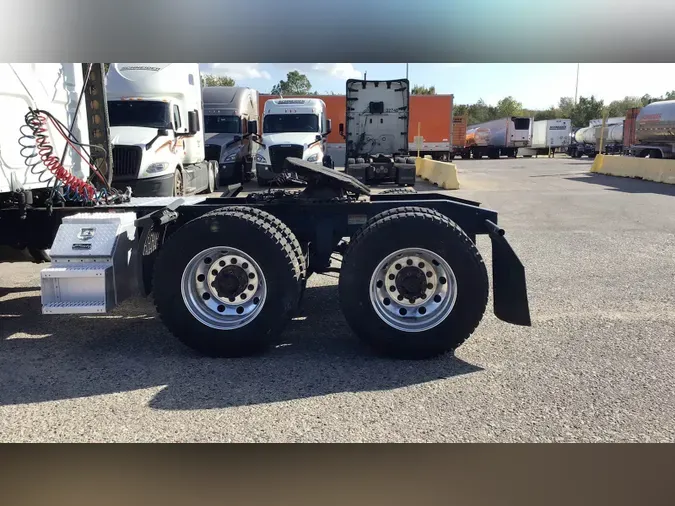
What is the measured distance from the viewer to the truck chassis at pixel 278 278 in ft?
14.7

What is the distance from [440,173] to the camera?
20.8 meters

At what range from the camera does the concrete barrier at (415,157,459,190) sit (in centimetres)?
1964

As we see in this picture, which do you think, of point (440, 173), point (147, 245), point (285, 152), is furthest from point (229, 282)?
point (440, 173)

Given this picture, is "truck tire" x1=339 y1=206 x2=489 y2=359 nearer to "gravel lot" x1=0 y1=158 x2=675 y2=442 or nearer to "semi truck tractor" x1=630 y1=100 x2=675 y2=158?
"gravel lot" x1=0 y1=158 x2=675 y2=442

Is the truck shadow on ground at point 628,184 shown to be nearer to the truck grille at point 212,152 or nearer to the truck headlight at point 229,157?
the truck headlight at point 229,157

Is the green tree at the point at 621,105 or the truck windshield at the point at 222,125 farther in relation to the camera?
the green tree at the point at 621,105

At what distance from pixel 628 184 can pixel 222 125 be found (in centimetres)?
1493

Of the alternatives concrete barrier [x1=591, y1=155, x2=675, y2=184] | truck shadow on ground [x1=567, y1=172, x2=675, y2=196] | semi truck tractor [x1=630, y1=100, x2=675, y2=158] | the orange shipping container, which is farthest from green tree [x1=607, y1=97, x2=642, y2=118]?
truck shadow on ground [x1=567, y1=172, x2=675, y2=196]

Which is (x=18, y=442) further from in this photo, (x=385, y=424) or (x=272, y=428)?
(x=385, y=424)

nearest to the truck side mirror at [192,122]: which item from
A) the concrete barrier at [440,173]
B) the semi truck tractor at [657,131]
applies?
the concrete barrier at [440,173]

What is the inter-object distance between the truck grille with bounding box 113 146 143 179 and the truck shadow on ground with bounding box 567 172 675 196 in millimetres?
14740

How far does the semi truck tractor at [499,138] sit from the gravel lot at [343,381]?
137ft

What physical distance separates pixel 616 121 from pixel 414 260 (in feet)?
163

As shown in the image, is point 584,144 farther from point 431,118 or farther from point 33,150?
point 33,150
